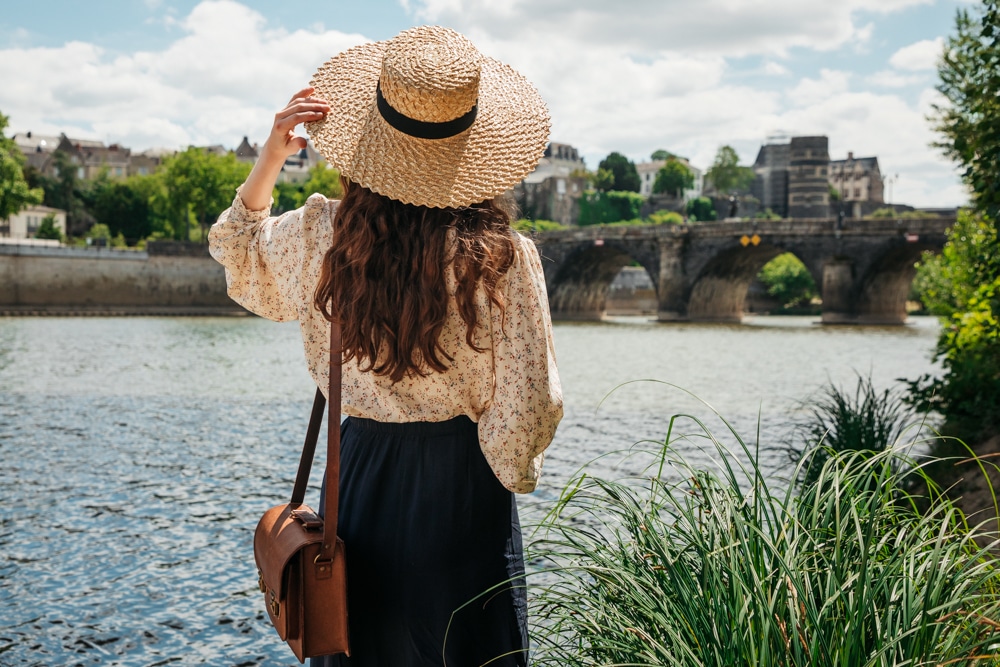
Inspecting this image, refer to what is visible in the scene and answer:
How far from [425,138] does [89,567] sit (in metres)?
4.08

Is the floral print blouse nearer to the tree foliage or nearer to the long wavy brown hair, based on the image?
the long wavy brown hair

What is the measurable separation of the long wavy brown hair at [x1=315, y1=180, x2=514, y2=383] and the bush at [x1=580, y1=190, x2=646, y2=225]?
81.1m

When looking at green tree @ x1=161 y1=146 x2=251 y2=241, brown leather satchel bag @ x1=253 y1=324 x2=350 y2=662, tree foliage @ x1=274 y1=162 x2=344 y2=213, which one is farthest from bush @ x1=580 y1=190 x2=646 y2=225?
brown leather satchel bag @ x1=253 y1=324 x2=350 y2=662

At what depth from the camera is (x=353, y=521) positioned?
1.77m

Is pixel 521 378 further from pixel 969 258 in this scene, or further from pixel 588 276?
pixel 588 276

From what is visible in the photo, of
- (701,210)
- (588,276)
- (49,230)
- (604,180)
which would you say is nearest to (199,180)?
(588,276)

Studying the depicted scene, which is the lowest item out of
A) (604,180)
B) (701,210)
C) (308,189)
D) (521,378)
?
(521,378)

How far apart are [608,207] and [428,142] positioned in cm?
8207

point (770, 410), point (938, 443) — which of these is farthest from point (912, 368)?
point (938, 443)

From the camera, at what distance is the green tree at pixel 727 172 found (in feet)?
272

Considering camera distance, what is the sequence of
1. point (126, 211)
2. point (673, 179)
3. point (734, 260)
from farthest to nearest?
1. point (673, 179)
2. point (126, 211)
3. point (734, 260)

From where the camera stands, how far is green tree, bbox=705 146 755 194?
3268 inches

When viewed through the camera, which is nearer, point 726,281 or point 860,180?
point 726,281

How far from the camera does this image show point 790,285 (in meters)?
59.4
